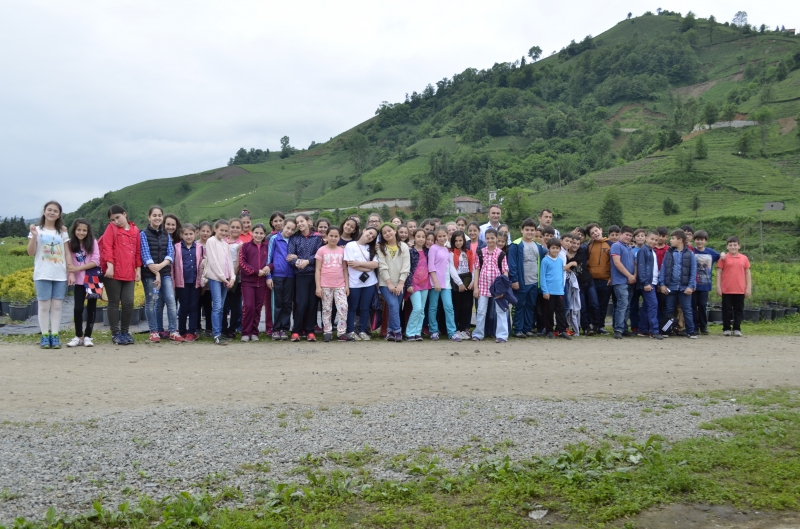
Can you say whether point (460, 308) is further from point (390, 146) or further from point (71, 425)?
point (390, 146)

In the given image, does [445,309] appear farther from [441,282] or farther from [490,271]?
[490,271]

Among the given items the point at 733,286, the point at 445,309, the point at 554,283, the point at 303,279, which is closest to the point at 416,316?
the point at 445,309

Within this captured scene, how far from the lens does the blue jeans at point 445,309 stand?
9.87m

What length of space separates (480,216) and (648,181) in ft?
67.6

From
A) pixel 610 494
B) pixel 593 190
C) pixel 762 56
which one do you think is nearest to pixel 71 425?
pixel 610 494

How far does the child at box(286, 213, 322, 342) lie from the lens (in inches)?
378

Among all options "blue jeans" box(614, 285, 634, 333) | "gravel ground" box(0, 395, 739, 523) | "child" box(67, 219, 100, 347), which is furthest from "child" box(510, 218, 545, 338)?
"child" box(67, 219, 100, 347)

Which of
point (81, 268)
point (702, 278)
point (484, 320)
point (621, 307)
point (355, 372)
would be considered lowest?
point (355, 372)

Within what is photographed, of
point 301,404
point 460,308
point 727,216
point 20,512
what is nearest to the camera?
point 20,512

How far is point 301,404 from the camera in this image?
5457mm

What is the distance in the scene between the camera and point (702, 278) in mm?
11086

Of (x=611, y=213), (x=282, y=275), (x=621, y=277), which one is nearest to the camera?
(x=282, y=275)

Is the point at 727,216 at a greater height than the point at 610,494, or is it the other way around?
the point at 727,216

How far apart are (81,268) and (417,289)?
4.88 m
